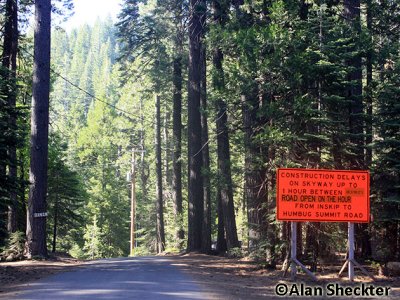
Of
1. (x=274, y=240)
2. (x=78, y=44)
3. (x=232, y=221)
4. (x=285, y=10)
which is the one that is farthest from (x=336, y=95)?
(x=78, y=44)

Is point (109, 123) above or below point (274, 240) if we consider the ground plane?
above

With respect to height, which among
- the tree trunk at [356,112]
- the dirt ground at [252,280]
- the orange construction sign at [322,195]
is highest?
the tree trunk at [356,112]

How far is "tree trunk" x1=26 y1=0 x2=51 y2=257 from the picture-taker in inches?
720

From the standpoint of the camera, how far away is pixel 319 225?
1448cm

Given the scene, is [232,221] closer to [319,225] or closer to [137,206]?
[319,225]

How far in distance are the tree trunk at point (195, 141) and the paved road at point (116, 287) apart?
9.21m

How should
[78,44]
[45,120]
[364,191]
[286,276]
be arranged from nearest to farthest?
[364,191] → [286,276] → [45,120] → [78,44]

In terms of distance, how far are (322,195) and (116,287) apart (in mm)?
5607

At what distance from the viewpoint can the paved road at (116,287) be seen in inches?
395

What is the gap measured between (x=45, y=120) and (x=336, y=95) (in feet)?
34.8

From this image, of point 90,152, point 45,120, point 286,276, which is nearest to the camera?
point 286,276

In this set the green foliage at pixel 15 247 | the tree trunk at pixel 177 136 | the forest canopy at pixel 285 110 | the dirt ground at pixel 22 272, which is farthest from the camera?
the tree trunk at pixel 177 136

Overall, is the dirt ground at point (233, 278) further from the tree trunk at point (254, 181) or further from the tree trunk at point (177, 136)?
the tree trunk at point (177, 136)

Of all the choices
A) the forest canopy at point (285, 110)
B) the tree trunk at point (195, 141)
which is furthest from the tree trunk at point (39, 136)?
the tree trunk at point (195, 141)
